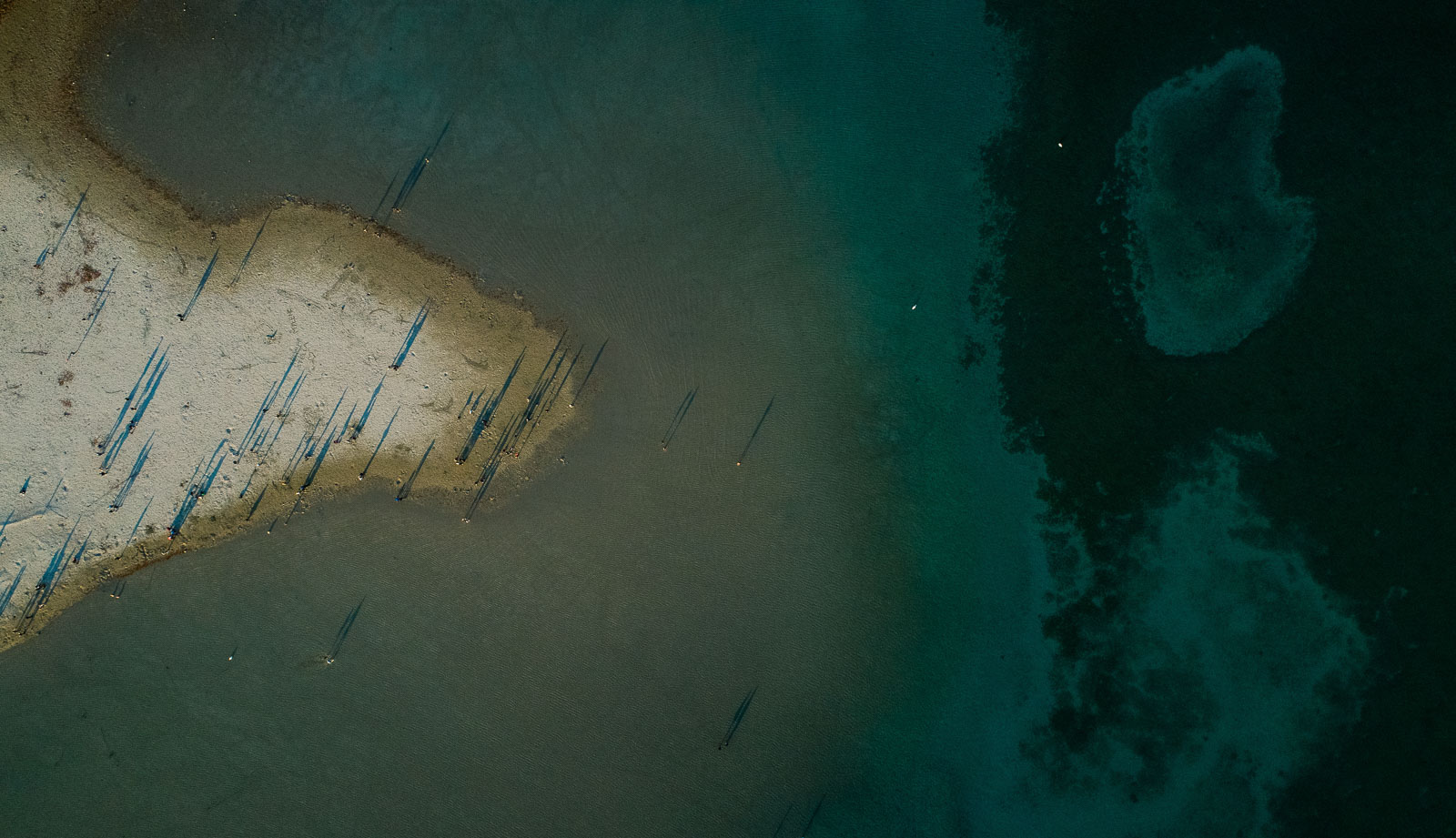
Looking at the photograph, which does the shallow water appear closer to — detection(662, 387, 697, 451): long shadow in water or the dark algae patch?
detection(662, 387, 697, 451): long shadow in water

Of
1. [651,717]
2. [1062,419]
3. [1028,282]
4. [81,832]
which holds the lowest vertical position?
[81,832]

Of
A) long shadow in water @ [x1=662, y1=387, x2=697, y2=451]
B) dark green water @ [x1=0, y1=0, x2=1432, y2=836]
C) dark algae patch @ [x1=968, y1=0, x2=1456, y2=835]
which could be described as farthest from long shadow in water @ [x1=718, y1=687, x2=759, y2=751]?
dark algae patch @ [x1=968, y1=0, x2=1456, y2=835]

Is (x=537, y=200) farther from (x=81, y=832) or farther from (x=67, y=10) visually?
(x=81, y=832)

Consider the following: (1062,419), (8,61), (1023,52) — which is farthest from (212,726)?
(1023,52)

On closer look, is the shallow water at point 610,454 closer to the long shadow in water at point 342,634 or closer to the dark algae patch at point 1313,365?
the long shadow in water at point 342,634

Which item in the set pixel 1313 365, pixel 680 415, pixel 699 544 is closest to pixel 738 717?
pixel 699 544

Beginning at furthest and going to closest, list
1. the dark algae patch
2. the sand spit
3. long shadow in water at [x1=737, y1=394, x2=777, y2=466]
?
long shadow in water at [x1=737, y1=394, x2=777, y2=466] < the sand spit < the dark algae patch
